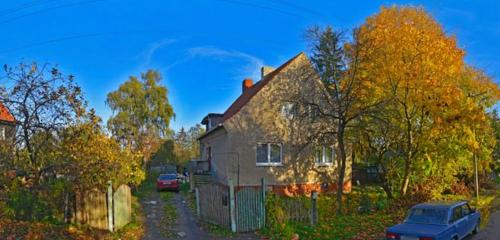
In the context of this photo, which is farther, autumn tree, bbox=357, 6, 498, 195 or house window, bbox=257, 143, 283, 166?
house window, bbox=257, 143, 283, 166

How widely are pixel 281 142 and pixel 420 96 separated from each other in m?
8.33

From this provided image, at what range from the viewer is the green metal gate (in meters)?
14.1

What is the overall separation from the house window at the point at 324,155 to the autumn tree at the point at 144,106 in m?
22.0

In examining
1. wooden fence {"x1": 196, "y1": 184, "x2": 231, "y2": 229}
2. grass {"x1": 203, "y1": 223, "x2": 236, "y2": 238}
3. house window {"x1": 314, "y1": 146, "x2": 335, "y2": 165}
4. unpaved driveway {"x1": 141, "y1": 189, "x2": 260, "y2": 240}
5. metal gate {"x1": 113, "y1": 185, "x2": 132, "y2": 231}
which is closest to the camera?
unpaved driveway {"x1": 141, "y1": 189, "x2": 260, "y2": 240}

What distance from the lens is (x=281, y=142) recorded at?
78.2ft

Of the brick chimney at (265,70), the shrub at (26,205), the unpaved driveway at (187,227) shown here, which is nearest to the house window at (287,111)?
the brick chimney at (265,70)

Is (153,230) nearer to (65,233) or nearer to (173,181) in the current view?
(65,233)

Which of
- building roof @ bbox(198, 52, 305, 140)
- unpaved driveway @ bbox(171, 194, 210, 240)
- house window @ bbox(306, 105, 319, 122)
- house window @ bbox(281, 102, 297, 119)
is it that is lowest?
unpaved driveway @ bbox(171, 194, 210, 240)

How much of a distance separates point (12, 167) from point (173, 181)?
19.2 m

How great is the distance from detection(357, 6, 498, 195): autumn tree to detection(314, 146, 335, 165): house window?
4.02 m

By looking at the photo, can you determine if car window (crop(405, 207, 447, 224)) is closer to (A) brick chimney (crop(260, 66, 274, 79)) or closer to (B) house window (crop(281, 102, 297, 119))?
(B) house window (crop(281, 102, 297, 119))

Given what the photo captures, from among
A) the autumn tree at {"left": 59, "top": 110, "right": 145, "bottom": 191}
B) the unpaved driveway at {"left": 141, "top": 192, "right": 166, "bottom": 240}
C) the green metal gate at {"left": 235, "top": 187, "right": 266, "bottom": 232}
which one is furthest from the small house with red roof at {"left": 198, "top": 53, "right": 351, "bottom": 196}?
the autumn tree at {"left": 59, "top": 110, "right": 145, "bottom": 191}

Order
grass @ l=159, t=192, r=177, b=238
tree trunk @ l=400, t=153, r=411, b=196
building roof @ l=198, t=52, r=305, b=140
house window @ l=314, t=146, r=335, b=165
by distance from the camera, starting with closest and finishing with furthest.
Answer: grass @ l=159, t=192, r=177, b=238, tree trunk @ l=400, t=153, r=411, b=196, building roof @ l=198, t=52, r=305, b=140, house window @ l=314, t=146, r=335, b=165

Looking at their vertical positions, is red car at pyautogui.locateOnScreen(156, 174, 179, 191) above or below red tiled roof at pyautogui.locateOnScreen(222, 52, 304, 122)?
below
